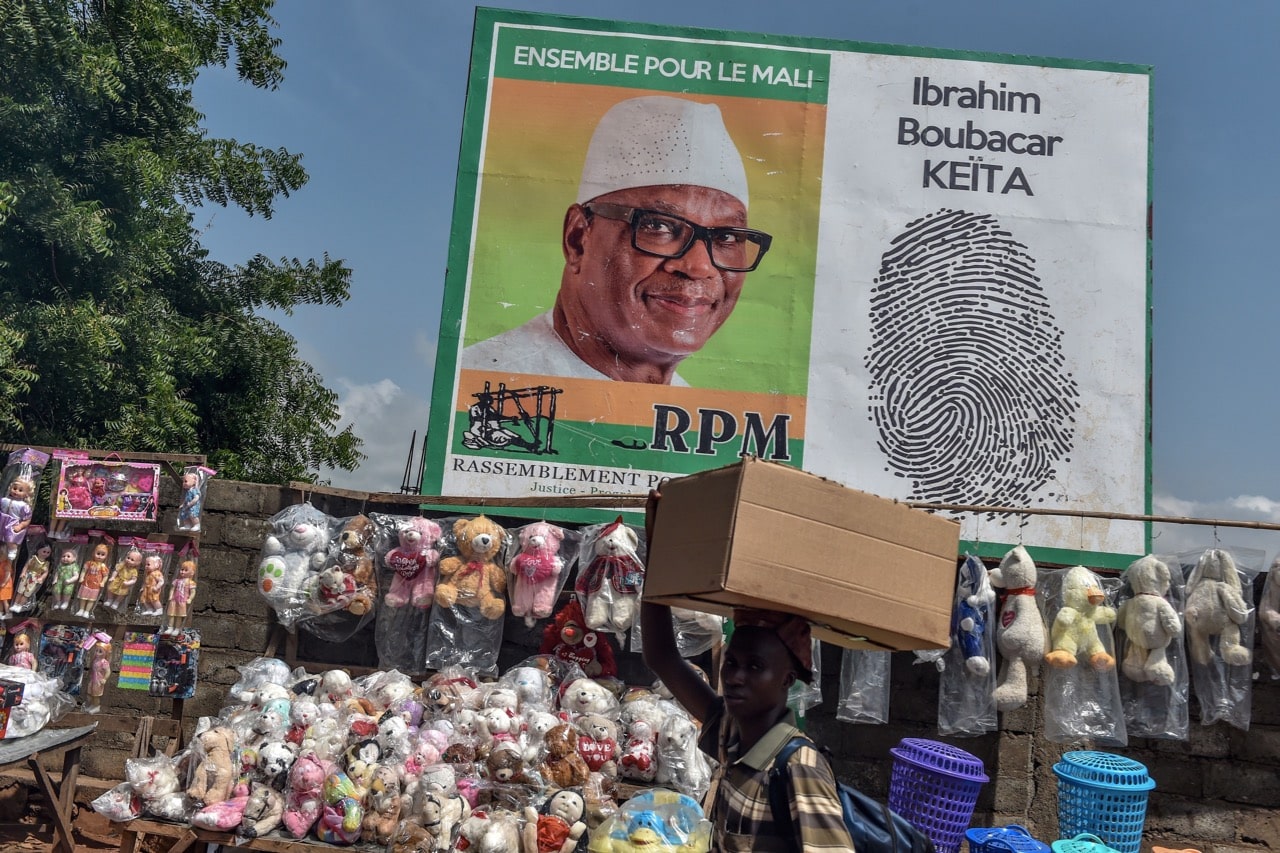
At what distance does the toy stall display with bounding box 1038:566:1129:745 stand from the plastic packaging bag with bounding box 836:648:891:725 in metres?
0.90

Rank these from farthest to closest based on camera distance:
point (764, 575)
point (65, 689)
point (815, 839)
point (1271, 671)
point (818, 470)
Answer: point (818, 470), point (65, 689), point (1271, 671), point (764, 575), point (815, 839)

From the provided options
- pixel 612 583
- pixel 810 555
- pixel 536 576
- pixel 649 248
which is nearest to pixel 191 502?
pixel 536 576

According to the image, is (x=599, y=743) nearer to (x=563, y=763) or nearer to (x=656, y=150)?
(x=563, y=763)

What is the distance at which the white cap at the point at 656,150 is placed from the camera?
7520 mm

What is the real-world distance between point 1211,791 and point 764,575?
4.92 meters

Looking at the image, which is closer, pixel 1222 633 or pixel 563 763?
pixel 563 763

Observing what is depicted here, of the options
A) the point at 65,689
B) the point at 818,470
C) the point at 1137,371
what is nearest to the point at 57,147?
the point at 65,689

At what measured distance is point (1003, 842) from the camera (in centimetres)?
430

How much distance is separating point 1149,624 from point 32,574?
6797 mm

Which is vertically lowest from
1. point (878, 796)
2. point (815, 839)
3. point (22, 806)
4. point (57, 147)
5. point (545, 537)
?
point (22, 806)

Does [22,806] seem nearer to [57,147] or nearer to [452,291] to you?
[452,291]

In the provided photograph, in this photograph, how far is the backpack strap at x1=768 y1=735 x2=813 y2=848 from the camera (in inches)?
81.5

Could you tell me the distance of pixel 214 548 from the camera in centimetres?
664

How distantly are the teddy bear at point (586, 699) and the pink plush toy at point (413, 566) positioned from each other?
108 cm
